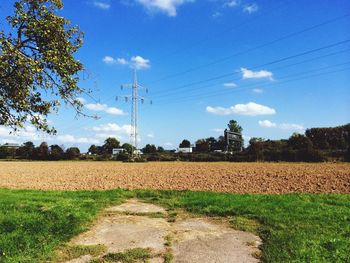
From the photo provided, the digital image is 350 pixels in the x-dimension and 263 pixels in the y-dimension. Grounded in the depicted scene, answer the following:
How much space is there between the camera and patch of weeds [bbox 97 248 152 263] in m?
8.67

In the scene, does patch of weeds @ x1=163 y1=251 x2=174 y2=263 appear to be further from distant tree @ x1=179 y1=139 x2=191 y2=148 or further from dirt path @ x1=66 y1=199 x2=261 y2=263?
distant tree @ x1=179 y1=139 x2=191 y2=148

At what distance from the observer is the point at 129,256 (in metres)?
8.89

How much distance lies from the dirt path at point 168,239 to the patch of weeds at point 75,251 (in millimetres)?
173

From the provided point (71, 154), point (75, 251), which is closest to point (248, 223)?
point (75, 251)

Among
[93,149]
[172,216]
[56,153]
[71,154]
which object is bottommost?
[172,216]

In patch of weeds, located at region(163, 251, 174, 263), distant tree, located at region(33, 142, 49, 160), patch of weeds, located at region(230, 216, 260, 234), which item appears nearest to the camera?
patch of weeds, located at region(163, 251, 174, 263)

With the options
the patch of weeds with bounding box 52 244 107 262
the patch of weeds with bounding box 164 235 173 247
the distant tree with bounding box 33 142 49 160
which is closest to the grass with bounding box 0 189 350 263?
the patch of weeds with bounding box 52 244 107 262

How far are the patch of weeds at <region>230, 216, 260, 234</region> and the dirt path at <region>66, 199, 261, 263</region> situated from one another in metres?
0.30

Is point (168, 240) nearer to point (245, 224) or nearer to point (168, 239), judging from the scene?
point (168, 239)

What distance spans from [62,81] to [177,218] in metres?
6.40

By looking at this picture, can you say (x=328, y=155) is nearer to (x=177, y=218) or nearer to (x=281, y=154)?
(x=281, y=154)

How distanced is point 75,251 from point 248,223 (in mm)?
5755

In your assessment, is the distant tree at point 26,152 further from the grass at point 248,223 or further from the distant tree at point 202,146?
the grass at point 248,223

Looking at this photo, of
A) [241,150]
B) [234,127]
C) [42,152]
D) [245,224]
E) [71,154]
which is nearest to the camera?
[245,224]
